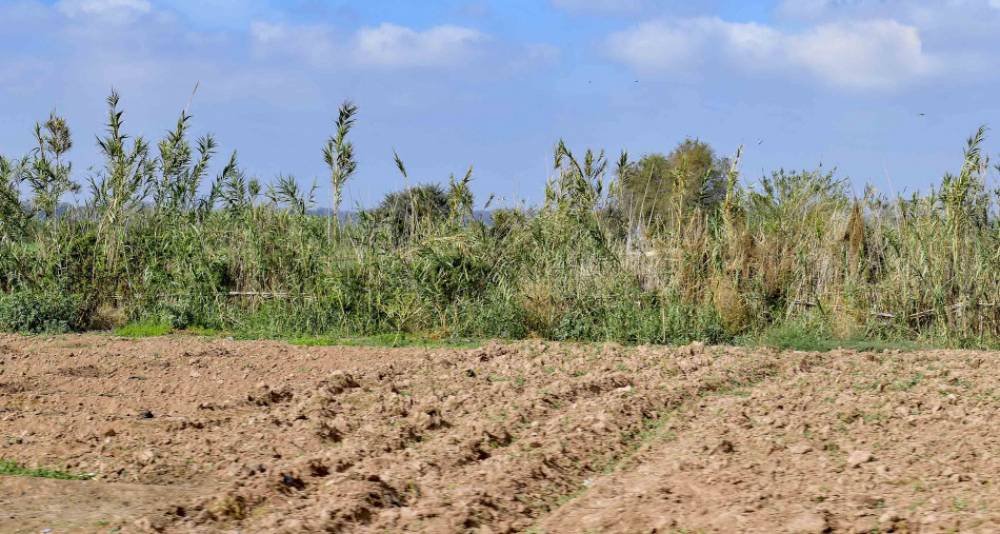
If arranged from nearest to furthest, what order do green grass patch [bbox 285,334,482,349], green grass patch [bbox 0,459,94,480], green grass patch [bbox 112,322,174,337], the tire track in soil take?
the tire track in soil
green grass patch [bbox 0,459,94,480]
green grass patch [bbox 285,334,482,349]
green grass patch [bbox 112,322,174,337]

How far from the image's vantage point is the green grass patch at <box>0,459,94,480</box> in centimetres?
512

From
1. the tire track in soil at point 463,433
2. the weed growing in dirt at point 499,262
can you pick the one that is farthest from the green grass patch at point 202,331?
the tire track in soil at point 463,433

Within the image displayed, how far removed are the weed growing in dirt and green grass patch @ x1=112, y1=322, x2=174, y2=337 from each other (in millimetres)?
41

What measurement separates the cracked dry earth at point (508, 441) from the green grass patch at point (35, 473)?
8 cm

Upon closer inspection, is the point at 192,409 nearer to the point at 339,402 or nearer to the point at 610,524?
the point at 339,402

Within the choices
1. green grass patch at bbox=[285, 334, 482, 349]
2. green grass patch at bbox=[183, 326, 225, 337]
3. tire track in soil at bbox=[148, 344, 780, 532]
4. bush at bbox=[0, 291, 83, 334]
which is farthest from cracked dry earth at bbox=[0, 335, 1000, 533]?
bush at bbox=[0, 291, 83, 334]

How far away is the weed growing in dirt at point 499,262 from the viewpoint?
Result: 1006 cm

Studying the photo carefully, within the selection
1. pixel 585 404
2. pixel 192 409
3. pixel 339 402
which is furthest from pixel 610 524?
pixel 192 409

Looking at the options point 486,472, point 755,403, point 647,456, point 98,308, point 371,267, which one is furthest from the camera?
point 98,308

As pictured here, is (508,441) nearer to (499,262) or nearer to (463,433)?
(463,433)

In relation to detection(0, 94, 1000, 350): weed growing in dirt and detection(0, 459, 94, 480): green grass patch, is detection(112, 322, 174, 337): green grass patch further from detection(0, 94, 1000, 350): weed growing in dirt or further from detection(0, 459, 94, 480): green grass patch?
detection(0, 459, 94, 480): green grass patch

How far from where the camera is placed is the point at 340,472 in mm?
5125

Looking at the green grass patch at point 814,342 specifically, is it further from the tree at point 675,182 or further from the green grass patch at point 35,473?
the green grass patch at point 35,473

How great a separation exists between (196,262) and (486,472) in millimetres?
7514
